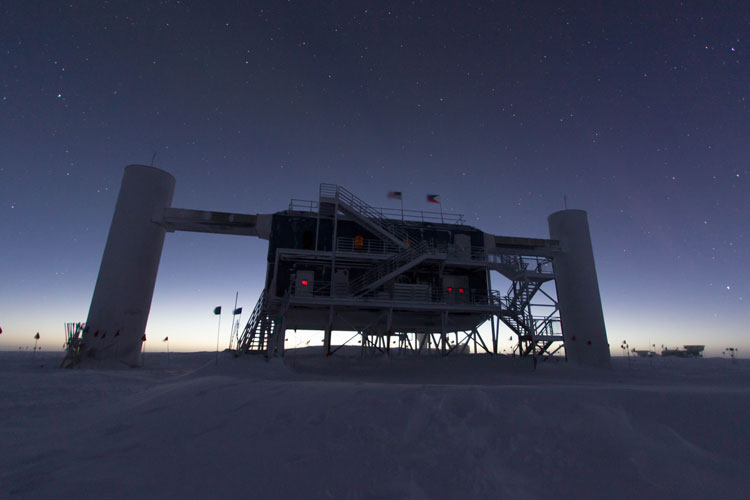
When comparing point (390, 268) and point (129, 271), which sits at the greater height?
point (390, 268)

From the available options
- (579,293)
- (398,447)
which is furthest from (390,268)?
(398,447)

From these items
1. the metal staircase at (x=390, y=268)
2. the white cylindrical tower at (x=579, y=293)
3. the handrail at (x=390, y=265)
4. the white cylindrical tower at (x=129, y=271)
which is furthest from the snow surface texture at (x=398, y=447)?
the white cylindrical tower at (x=579, y=293)

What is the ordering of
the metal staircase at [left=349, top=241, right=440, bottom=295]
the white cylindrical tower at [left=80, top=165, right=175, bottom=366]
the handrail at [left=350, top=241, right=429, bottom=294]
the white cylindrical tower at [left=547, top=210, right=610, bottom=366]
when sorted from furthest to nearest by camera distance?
the white cylindrical tower at [left=547, top=210, right=610, bottom=366] < the white cylindrical tower at [left=80, top=165, right=175, bottom=366] < the handrail at [left=350, top=241, right=429, bottom=294] < the metal staircase at [left=349, top=241, right=440, bottom=295]

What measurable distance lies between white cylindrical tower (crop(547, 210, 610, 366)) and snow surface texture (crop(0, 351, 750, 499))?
90.7ft

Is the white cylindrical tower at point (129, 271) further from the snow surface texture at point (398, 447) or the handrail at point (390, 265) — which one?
the snow surface texture at point (398, 447)

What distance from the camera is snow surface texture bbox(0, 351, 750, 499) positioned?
3.79m

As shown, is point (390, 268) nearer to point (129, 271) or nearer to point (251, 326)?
point (251, 326)

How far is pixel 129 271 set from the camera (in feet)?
82.0

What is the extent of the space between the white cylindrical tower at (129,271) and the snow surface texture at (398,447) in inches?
815

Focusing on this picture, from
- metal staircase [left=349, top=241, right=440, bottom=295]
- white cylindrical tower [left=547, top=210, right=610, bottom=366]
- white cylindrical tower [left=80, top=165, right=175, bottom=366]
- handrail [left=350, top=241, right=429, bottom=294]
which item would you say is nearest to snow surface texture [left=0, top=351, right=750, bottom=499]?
metal staircase [left=349, top=241, right=440, bottom=295]

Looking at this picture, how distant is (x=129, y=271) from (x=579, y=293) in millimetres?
35849

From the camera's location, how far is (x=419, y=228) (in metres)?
28.9

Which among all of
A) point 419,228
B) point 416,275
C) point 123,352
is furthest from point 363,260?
point 123,352

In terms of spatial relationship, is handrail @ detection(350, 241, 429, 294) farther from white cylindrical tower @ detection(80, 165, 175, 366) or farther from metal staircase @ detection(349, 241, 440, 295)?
white cylindrical tower @ detection(80, 165, 175, 366)
